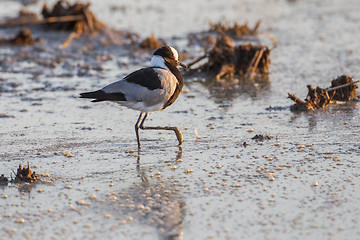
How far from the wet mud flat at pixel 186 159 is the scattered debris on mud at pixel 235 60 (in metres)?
0.27

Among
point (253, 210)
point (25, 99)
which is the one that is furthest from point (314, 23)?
point (253, 210)

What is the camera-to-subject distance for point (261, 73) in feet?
33.9

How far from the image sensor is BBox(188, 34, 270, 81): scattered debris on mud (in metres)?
10.1

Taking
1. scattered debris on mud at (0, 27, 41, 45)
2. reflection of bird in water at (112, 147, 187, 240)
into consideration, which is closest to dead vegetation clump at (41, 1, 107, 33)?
scattered debris on mud at (0, 27, 41, 45)

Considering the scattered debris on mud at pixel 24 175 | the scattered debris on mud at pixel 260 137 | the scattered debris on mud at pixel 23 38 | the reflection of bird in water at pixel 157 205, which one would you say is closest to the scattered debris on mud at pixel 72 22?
the scattered debris on mud at pixel 23 38

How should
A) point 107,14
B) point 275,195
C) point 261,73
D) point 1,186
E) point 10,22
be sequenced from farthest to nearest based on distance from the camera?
point 107,14, point 10,22, point 261,73, point 1,186, point 275,195

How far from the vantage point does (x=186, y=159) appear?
245 inches

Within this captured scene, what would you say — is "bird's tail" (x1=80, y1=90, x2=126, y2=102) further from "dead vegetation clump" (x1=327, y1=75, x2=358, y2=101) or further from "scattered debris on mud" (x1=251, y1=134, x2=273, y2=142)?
"dead vegetation clump" (x1=327, y1=75, x2=358, y2=101)

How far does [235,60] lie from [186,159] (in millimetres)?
4276

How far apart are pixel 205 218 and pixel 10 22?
10569 mm

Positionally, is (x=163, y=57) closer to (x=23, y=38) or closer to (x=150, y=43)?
(x=150, y=43)

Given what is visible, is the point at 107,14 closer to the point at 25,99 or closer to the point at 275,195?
the point at 25,99

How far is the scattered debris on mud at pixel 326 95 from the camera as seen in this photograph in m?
7.90

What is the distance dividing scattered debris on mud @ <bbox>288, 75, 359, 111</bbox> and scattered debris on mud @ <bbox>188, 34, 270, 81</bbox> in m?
2.00
